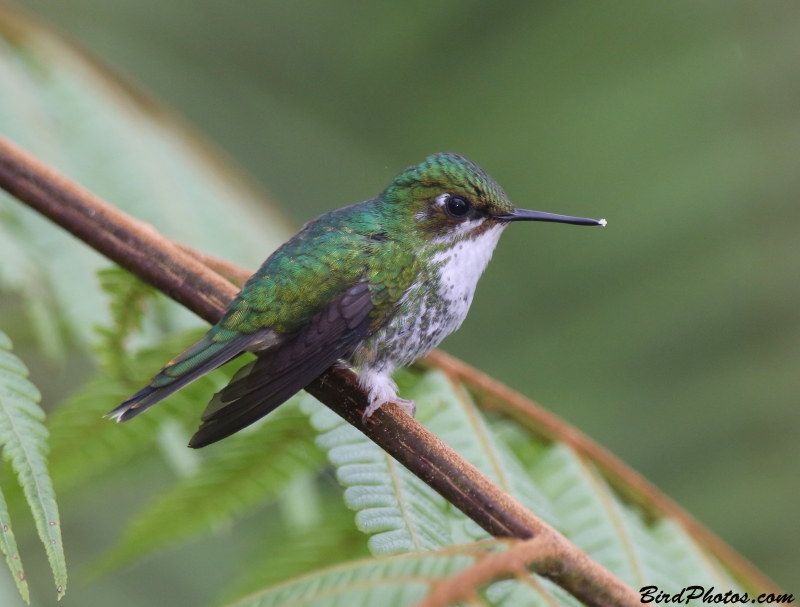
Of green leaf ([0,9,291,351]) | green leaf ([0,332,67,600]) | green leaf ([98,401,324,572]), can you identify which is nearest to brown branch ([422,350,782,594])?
green leaf ([98,401,324,572])

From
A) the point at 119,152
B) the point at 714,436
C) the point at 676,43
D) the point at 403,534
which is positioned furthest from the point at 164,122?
the point at 714,436

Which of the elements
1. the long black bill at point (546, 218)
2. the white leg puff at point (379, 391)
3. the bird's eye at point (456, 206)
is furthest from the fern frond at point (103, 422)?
the long black bill at point (546, 218)

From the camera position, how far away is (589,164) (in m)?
5.93

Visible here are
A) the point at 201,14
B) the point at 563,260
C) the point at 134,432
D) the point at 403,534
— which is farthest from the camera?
the point at 201,14

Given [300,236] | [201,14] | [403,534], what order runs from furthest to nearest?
[201,14], [300,236], [403,534]

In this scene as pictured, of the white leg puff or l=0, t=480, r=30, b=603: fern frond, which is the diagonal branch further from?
l=0, t=480, r=30, b=603: fern frond

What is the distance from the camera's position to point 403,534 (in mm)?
1612

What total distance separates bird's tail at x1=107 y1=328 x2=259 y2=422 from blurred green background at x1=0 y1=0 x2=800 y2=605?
3.81m

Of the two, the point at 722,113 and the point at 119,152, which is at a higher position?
the point at 722,113

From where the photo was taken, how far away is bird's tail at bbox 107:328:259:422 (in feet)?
6.11

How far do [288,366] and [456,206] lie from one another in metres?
0.78

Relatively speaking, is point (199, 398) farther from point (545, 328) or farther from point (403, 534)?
point (545, 328)

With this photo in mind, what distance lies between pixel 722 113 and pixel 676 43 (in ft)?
1.92

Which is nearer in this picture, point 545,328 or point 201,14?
point 545,328
